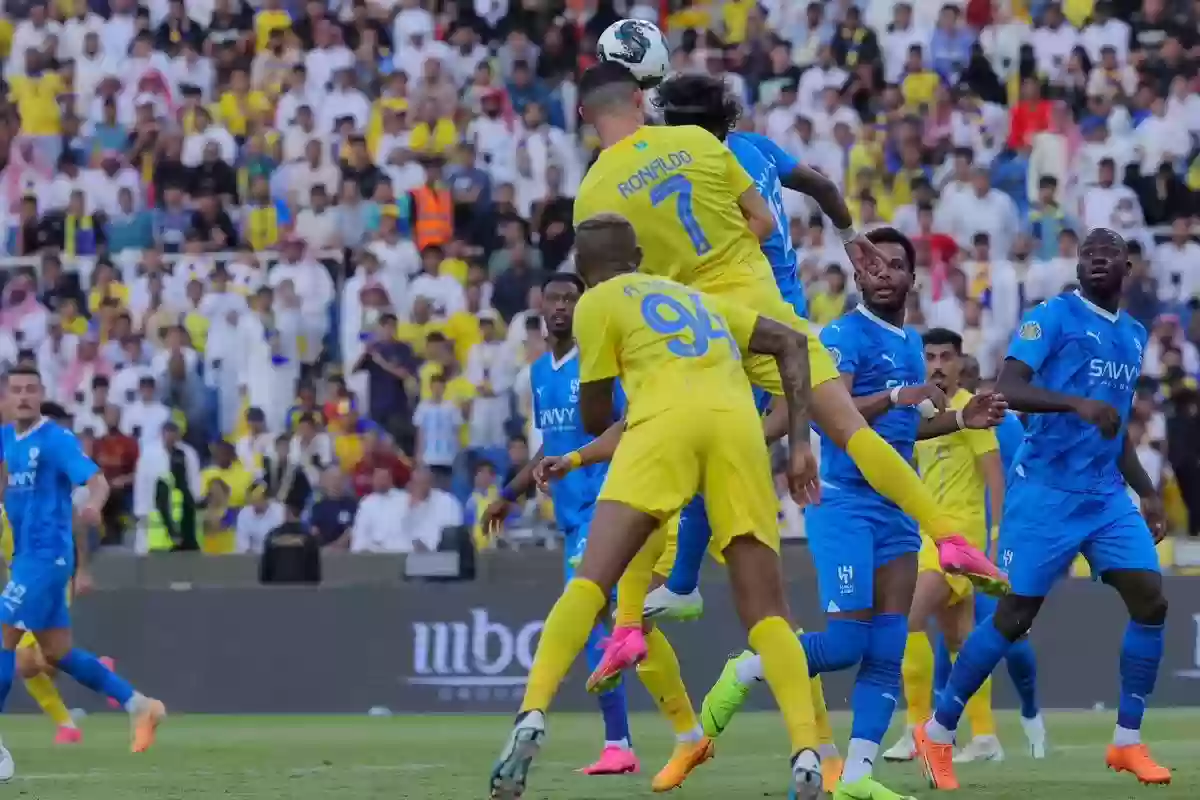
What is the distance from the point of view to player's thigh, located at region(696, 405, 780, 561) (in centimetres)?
880

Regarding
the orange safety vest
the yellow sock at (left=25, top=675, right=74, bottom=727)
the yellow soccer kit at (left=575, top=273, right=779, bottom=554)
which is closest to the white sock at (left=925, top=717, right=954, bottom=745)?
the yellow soccer kit at (left=575, top=273, right=779, bottom=554)

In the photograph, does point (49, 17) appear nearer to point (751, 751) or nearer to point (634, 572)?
point (751, 751)

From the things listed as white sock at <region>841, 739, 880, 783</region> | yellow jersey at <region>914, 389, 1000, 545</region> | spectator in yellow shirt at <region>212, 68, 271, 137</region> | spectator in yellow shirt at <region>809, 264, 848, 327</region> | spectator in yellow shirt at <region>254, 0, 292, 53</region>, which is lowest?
white sock at <region>841, 739, 880, 783</region>

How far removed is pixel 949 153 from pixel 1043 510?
12.8 meters

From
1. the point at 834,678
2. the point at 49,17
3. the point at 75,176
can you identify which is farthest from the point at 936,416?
the point at 49,17

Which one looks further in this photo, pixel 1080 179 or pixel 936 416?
pixel 1080 179

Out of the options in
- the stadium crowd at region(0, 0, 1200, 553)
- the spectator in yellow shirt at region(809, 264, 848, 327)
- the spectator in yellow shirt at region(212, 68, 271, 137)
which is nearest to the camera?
the spectator in yellow shirt at region(809, 264, 848, 327)

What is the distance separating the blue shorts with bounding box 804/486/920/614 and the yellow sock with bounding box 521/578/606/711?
2.24 m

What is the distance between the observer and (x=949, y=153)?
2388 centimetres

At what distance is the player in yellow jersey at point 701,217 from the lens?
9703mm

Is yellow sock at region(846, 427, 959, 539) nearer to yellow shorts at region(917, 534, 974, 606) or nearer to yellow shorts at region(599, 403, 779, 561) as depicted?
yellow shorts at region(599, 403, 779, 561)

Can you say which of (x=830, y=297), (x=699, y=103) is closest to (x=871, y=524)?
(x=699, y=103)

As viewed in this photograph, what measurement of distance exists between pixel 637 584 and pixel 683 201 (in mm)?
1744

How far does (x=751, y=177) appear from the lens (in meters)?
10.3
